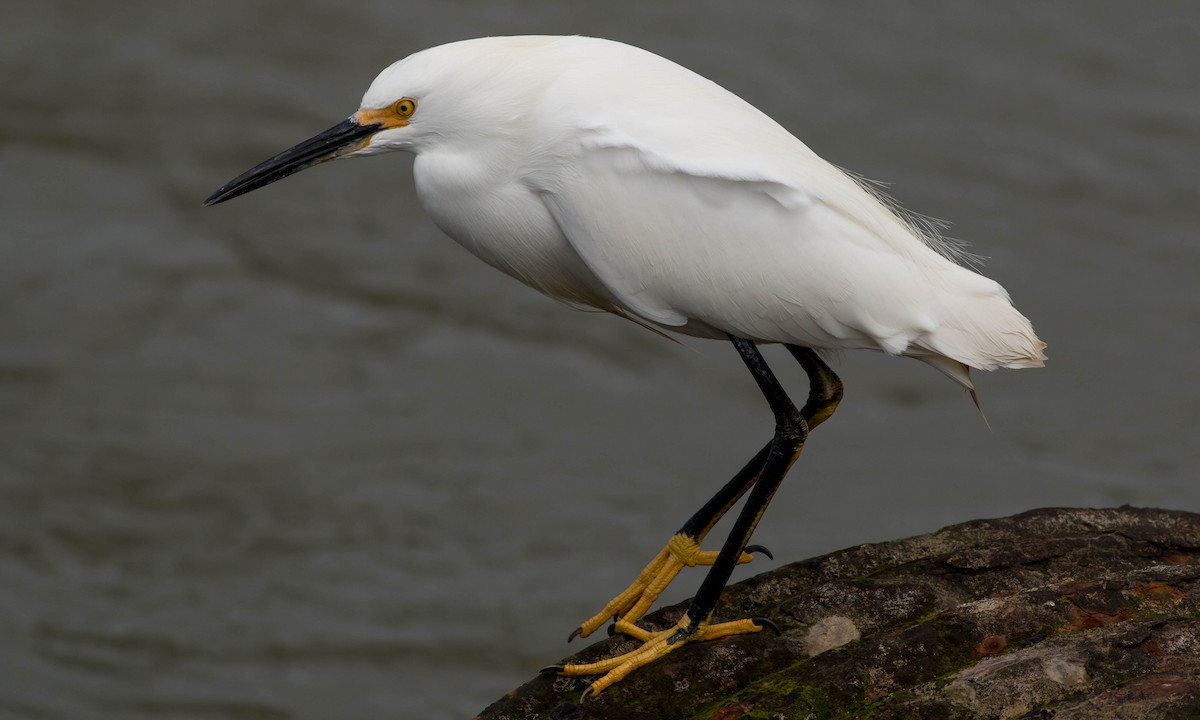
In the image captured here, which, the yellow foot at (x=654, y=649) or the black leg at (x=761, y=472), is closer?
the yellow foot at (x=654, y=649)

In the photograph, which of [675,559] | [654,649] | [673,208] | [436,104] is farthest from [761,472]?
[436,104]

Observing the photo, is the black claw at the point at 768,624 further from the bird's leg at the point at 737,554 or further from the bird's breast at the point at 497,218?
the bird's breast at the point at 497,218

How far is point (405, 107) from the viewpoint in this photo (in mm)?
3584

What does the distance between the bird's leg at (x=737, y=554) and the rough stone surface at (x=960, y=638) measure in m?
0.04

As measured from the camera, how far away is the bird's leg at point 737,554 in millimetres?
3471

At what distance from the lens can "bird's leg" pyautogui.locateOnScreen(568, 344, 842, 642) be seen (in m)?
3.86

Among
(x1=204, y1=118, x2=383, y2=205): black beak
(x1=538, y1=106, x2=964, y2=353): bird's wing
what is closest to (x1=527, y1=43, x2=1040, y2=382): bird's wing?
(x1=538, y1=106, x2=964, y2=353): bird's wing

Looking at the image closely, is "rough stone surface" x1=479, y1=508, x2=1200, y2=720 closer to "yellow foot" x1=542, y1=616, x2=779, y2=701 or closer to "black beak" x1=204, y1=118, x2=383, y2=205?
"yellow foot" x1=542, y1=616, x2=779, y2=701

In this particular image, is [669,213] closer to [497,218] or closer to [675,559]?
[497,218]

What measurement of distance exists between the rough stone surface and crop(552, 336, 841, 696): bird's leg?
44mm

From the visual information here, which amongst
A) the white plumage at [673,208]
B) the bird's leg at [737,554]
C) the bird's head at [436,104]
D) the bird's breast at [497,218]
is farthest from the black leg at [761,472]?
the bird's head at [436,104]

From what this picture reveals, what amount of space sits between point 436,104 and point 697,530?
145 cm

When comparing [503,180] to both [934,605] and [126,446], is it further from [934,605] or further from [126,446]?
[126,446]

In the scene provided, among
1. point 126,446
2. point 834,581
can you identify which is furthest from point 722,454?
point 834,581
